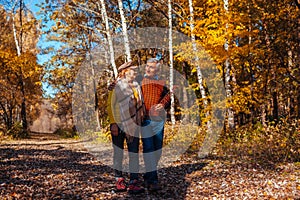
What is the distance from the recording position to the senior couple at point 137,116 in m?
4.75

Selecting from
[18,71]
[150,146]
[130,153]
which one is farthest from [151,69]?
[18,71]

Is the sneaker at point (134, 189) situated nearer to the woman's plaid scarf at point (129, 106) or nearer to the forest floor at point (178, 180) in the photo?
the forest floor at point (178, 180)

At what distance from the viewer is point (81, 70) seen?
23.2 m

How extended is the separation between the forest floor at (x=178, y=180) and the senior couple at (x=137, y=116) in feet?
1.26

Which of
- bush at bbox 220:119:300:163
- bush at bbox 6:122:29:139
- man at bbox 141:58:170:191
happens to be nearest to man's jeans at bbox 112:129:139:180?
man at bbox 141:58:170:191

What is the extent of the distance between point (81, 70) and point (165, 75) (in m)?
6.16

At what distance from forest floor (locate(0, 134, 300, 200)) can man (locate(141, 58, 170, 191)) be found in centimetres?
36

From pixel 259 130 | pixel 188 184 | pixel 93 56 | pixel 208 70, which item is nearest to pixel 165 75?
pixel 93 56

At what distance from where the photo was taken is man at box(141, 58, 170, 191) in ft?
16.2

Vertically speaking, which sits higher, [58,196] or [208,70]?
[208,70]

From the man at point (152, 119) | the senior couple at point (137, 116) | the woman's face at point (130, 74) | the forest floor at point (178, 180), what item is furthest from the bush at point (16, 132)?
the woman's face at point (130, 74)

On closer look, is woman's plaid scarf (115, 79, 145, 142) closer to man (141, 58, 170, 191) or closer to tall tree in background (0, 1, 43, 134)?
man (141, 58, 170, 191)

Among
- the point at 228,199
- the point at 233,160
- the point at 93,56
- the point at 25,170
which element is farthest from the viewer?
the point at 93,56

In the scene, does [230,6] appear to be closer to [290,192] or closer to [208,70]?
[208,70]
